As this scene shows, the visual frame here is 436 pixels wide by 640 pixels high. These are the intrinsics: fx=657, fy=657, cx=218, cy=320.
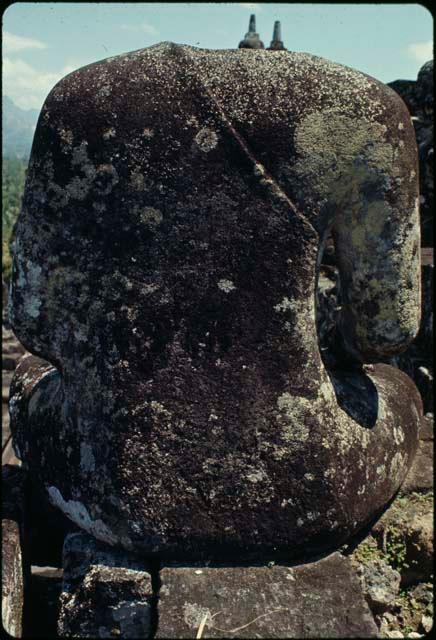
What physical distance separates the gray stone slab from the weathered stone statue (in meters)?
0.09

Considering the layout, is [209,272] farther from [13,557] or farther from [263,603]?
[13,557]

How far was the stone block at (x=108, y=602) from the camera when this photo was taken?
6.99 feet

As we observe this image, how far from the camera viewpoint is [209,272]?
2211 millimetres

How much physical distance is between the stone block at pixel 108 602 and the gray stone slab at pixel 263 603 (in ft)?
0.33

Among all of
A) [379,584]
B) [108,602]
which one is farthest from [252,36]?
[108,602]

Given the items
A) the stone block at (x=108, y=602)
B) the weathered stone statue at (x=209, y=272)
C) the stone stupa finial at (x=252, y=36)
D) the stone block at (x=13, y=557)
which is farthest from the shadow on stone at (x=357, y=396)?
the stone stupa finial at (x=252, y=36)

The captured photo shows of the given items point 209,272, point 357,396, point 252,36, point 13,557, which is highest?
point 252,36

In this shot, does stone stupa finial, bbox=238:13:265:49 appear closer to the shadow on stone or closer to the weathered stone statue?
the weathered stone statue

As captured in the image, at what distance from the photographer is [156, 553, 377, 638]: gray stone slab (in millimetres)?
1918

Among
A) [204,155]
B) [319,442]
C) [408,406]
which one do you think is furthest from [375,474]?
[204,155]

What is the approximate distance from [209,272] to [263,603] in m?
1.06

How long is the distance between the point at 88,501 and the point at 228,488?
50cm

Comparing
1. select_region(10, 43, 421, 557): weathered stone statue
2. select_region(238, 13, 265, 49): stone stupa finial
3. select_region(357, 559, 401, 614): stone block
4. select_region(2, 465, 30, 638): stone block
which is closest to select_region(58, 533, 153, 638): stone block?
select_region(10, 43, 421, 557): weathered stone statue

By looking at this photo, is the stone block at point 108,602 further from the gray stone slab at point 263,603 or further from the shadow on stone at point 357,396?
the shadow on stone at point 357,396
